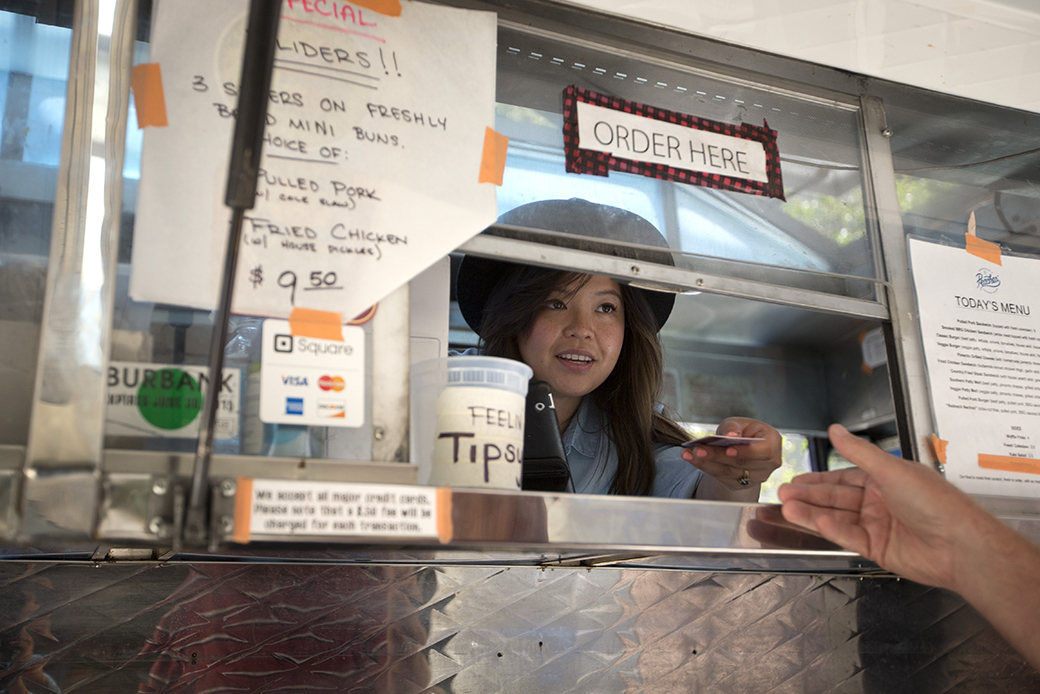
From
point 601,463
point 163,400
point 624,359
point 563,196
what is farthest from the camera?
point 624,359

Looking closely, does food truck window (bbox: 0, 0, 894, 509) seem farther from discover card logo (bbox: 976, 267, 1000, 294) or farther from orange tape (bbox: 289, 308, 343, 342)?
discover card logo (bbox: 976, 267, 1000, 294)

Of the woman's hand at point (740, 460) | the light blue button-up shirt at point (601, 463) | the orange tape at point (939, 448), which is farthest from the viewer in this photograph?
the light blue button-up shirt at point (601, 463)

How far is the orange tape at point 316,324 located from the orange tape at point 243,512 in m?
0.19

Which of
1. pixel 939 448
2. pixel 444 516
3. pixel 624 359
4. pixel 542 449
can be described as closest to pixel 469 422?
pixel 444 516

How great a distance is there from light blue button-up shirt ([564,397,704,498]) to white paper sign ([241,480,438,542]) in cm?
87

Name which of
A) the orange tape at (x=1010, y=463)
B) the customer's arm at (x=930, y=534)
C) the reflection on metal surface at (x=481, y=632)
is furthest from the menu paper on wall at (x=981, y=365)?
the reflection on metal surface at (x=481, y=632)

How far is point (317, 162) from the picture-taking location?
0.84m

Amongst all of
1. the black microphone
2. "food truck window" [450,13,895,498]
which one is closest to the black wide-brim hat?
"food truck window" [450,13,895,498]

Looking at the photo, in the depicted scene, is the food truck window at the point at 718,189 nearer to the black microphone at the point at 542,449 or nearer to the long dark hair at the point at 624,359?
the black microphone at the point at 542,449

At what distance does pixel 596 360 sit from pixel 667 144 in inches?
23.8

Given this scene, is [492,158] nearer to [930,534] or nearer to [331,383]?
[331,383]

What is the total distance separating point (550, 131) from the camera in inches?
42.1

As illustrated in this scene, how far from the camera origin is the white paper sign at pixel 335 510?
26.0 inches

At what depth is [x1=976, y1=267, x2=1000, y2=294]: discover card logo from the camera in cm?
131
